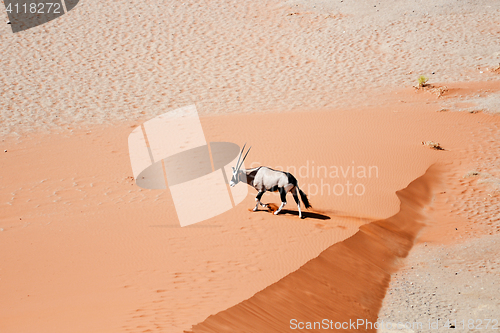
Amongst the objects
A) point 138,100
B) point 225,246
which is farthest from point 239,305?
point 138,100

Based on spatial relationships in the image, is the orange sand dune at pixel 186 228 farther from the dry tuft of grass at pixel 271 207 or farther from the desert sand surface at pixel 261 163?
the dry tuft of grass at pixel 271 207

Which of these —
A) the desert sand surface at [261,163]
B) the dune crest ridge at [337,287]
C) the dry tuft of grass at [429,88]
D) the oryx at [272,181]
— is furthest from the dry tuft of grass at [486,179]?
the dry tuft of grass at [429,88]

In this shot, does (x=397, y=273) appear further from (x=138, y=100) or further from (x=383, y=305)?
(x=138, y=100)

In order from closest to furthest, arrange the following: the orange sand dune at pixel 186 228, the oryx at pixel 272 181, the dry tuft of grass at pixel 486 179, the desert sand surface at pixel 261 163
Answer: the orange sand dune at pixel 186 228 < the desert sand surface at pixel 261 163 < the oryx at pixel 272 181 < the dry tuft of grass at pixel 486 179

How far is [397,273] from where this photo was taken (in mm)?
7863

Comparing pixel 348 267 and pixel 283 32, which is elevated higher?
pixel 283 32

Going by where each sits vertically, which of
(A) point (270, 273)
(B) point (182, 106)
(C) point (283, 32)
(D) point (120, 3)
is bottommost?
(A) point (270, 273)

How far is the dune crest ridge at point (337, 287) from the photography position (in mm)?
5879

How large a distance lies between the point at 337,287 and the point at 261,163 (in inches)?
213

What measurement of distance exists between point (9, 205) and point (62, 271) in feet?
14.1

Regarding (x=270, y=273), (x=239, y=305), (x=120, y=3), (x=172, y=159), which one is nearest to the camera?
(x=239, y=305)

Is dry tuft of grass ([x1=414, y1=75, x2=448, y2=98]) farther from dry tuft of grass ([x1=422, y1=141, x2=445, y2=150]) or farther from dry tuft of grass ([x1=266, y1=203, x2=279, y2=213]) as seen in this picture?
dry tuft of grass ([x1=266, y1=203, x2=279, y2=213])

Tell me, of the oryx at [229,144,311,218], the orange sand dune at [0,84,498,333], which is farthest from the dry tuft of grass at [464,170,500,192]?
the oryx at [229,144,311,218]

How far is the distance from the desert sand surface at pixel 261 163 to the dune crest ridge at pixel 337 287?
30 millimetres
